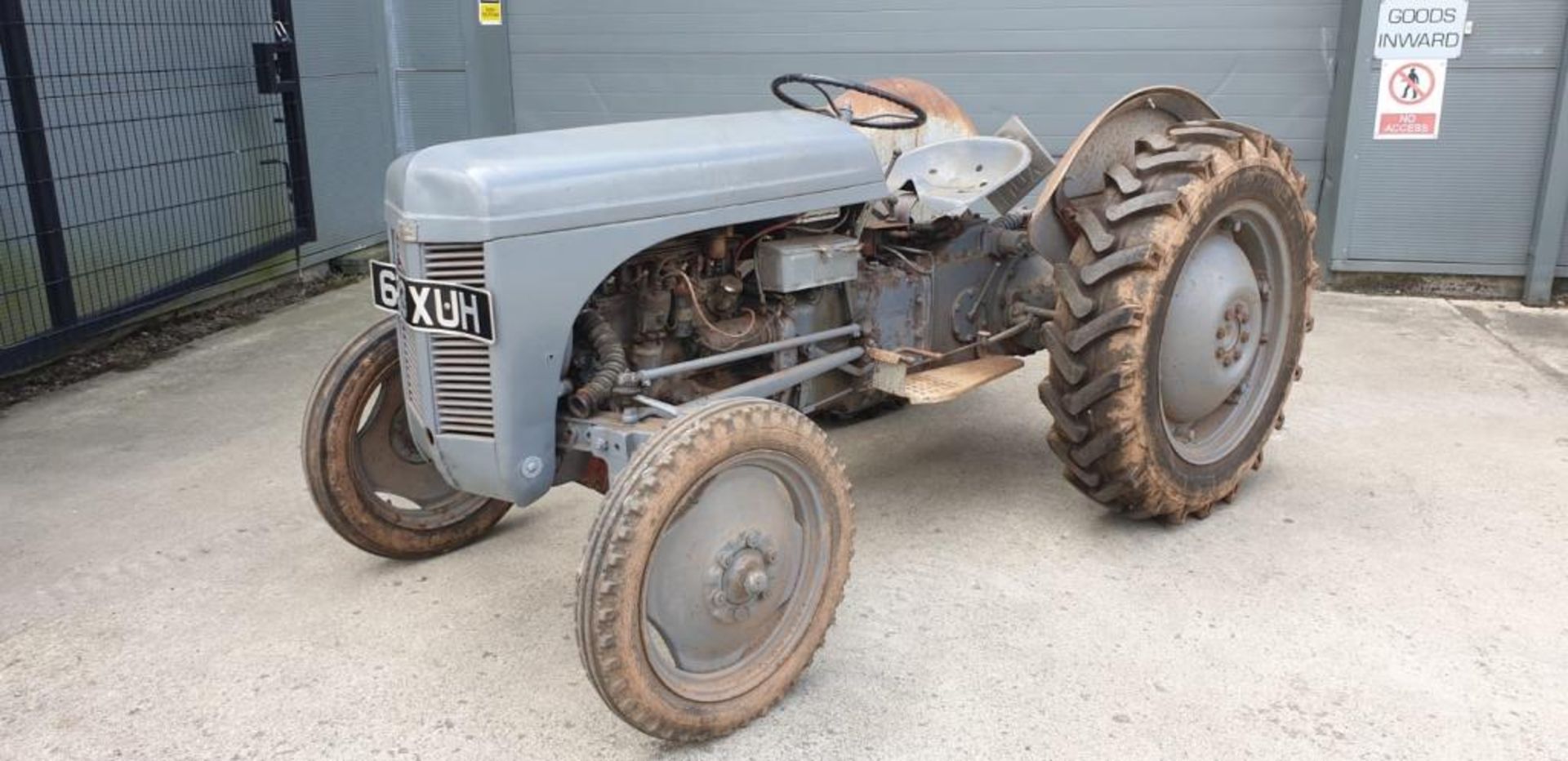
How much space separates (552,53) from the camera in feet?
25.3

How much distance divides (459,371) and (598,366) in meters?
0.32

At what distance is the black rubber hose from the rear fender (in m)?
1.35

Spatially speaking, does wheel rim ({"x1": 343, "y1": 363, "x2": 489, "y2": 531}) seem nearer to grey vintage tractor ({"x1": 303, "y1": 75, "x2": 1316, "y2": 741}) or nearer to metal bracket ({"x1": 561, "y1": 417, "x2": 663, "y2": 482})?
grey vintage tractor ({"x1": 303, "y1": 75, "x2": 1316, "y2": 741})

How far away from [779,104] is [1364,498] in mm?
4362

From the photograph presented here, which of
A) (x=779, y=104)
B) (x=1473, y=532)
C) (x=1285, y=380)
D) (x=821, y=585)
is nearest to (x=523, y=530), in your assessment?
(x=821, y=585)

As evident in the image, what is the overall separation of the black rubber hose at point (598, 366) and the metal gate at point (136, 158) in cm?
331

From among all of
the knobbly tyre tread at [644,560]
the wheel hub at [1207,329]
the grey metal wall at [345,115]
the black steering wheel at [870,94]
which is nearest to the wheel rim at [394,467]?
the knobbly tyre tread at [644,560]

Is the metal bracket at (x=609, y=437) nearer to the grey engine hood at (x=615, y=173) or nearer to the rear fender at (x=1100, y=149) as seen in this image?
the grey engine hood at (x=615, y=173)

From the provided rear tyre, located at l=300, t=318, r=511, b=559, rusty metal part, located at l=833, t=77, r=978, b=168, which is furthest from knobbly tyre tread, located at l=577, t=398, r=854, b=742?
rusty metal part, located at l=833, t=77, r=978, b=168

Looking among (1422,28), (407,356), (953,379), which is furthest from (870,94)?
(1422,28)

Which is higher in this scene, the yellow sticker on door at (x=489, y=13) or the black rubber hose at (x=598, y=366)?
the yellow sticker on door at (x=489, y=13)

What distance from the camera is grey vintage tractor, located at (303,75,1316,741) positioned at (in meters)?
2.58

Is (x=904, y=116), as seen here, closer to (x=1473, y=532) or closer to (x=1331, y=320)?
(x=1473, y=532)

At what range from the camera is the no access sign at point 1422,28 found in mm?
5855
